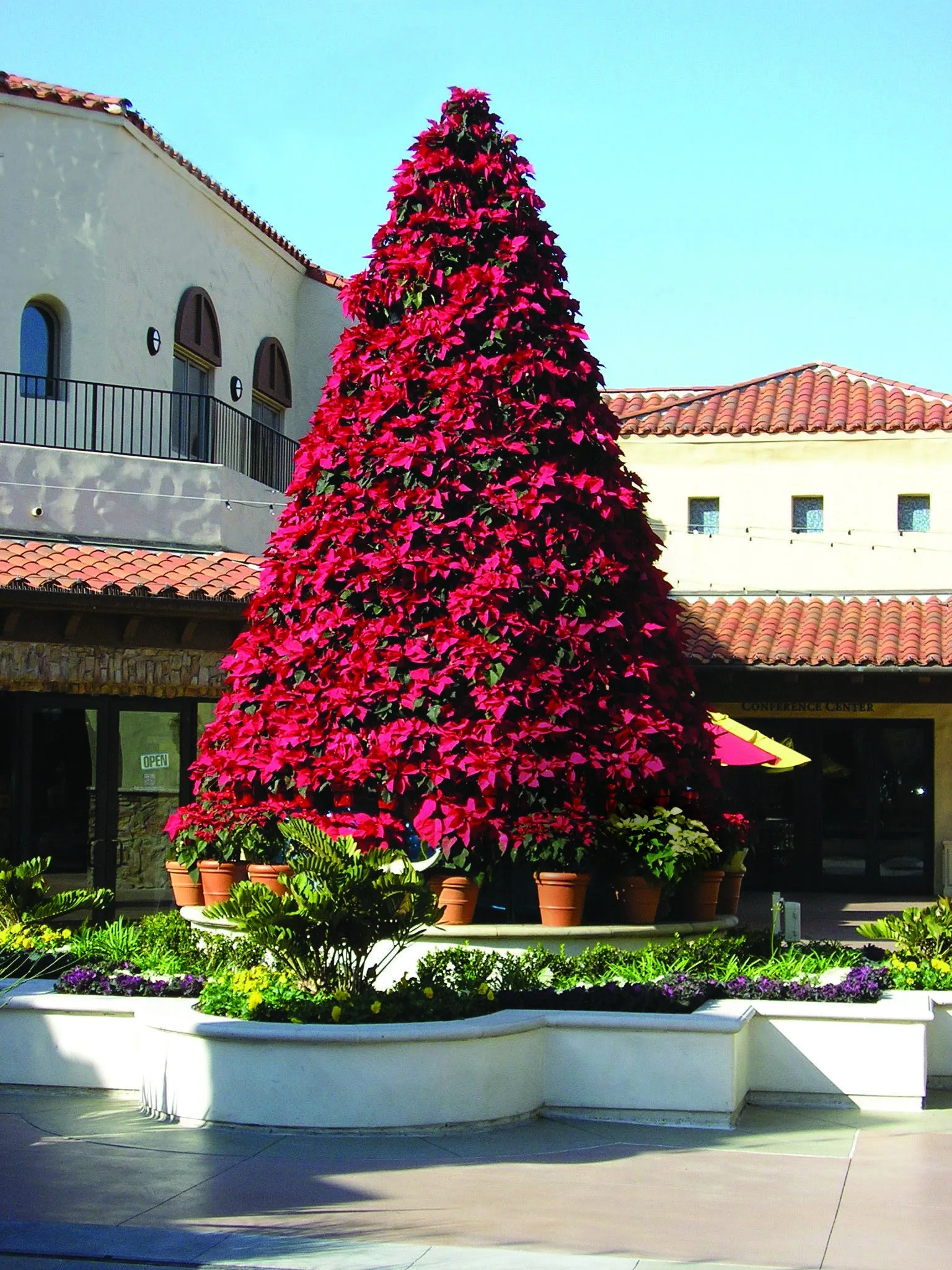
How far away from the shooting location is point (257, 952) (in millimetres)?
9570

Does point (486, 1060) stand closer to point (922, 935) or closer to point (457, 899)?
point (457, 899)

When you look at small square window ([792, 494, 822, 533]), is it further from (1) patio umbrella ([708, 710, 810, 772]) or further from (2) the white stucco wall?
(2) the white stucco wall

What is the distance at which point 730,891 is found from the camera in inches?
461

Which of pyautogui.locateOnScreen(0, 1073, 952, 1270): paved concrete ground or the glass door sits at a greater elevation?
the glass door

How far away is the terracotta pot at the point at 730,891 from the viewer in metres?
11.7

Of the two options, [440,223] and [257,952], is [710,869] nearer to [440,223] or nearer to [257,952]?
[257,952]

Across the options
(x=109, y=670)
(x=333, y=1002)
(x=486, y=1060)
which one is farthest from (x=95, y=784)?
(x=486, y=1060)

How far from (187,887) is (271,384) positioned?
13580 mm

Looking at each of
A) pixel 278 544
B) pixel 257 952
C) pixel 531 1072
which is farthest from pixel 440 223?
pixel 531 1072

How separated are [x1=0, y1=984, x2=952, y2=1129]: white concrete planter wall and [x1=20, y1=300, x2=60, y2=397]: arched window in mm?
10662

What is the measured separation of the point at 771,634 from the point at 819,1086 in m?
14.0

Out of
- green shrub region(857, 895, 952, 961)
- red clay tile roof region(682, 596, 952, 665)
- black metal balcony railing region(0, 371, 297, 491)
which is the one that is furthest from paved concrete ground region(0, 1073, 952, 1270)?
red clay tile roof region(682, 596, 952, 665)

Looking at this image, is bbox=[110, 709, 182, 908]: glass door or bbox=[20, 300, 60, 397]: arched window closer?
bbox=[110, 709, 182, 908]: glass door

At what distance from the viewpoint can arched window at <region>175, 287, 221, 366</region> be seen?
20797 mm
